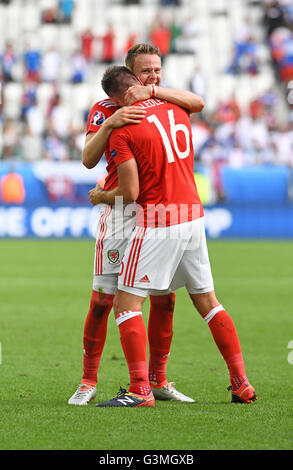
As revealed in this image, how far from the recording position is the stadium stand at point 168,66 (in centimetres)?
2347

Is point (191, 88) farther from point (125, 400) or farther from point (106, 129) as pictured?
point (125, 400)

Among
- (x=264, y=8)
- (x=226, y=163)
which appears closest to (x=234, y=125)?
(x=226, y=163)

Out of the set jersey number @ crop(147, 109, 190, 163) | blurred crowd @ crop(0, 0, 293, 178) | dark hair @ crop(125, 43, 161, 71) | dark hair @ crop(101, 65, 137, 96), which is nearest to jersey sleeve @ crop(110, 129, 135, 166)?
jersey number @ crop(147, 109, 190, 163)

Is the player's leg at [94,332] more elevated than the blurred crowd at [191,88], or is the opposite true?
the blurred crowd at [191,88]

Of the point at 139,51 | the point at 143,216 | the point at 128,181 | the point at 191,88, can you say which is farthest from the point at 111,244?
the point at 191,88

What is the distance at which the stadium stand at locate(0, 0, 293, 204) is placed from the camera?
77.0 feet

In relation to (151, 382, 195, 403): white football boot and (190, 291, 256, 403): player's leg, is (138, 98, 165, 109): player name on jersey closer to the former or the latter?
(190, 291, 256, 403): player's leg

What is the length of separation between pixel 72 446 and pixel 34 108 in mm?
21037

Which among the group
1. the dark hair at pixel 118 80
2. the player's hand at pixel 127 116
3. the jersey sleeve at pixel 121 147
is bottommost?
the jersey sleeve at pixel 121 147

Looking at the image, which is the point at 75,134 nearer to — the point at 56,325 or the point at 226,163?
the point at 226,163

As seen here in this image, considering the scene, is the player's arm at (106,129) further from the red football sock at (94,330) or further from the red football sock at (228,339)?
the red football sock at (228,339)

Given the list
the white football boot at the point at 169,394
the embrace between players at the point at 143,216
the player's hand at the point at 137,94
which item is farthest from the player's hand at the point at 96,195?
the white football boot at the point at 169,394

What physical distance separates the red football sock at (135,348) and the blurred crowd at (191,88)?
15520 mm

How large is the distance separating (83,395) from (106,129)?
5.35 feet
